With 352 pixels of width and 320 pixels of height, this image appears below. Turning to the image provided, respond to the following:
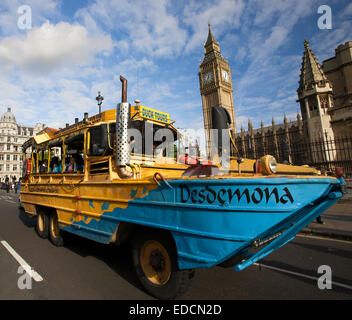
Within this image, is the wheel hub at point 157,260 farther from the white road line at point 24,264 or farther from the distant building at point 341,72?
the distant building at point 341,72

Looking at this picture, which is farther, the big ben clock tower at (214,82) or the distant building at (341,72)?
the big ben clock tower at (214,82)

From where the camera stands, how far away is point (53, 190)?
500cm

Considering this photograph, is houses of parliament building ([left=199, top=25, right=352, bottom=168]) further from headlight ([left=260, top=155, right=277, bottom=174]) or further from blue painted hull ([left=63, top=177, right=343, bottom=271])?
blue painted hull ([left=63, top=177, right=343, bottom=271])

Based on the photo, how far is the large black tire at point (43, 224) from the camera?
5648 millimetres

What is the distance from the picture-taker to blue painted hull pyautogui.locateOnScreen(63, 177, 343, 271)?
1897 mm

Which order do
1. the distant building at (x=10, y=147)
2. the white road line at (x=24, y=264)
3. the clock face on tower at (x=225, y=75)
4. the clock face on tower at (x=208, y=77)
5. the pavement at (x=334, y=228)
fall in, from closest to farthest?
1. the white road line at (x=24, y=264)
2. the pavement at (x=334, y=228)
3. the distant building at (x=10, y=147)
4. the clock face on tower at (x=225, y=75)
5. the clock face on tower at (x=208, y=77)

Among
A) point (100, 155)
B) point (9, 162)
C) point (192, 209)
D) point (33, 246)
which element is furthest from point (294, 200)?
point (9, 162)

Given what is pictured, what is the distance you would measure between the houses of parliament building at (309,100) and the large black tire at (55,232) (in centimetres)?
466

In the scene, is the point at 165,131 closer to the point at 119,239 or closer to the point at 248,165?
the point at 248,165

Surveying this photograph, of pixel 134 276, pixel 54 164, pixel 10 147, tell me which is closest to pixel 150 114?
pixel 134 276

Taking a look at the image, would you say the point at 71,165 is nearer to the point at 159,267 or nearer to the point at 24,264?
the point at 24,264

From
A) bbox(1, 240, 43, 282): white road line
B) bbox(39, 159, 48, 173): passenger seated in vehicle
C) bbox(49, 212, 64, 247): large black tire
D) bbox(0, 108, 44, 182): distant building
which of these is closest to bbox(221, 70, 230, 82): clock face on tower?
bbox(0, 108, 44, 182): distant building

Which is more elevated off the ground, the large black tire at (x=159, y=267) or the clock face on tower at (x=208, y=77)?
the clock face on tower at (x=208, y=77)

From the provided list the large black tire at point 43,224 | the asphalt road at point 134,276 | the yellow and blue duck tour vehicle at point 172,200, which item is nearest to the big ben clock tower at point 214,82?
the large black tire at point 43,224
